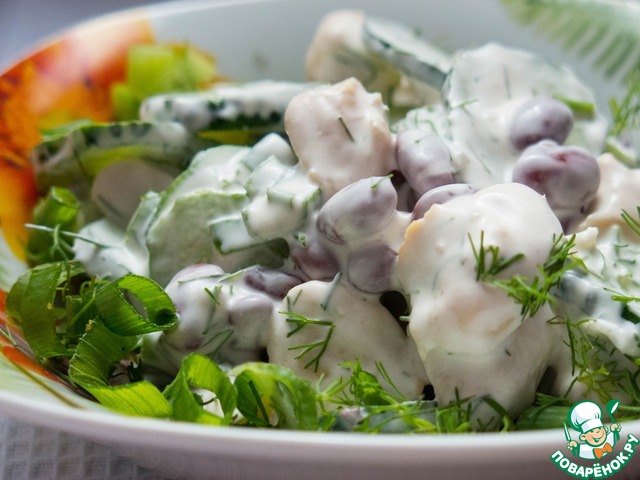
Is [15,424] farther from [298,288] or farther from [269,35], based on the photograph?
[269,35]

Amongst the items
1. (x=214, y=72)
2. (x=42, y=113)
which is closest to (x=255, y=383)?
(x=42, y=113)

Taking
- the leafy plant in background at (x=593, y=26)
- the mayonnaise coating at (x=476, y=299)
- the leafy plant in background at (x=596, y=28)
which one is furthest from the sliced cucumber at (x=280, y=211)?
the leafy plant in background at (x=593, y=26)

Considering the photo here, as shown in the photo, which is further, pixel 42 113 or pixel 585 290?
pixel 42 113

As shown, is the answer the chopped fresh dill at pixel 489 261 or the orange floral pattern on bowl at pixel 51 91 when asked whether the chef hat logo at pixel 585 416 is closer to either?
the chopped fresh dill at pixel 489 261

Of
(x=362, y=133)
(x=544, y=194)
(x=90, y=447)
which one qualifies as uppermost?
(x=362, y=133)

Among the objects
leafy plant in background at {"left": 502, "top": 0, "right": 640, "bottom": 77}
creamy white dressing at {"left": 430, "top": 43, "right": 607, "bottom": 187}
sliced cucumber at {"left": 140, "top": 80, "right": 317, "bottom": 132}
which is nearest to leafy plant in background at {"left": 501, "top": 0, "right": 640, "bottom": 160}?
leafy plant in background at {"left": 502, "top": 0, "right": 640, "bottom": 77}

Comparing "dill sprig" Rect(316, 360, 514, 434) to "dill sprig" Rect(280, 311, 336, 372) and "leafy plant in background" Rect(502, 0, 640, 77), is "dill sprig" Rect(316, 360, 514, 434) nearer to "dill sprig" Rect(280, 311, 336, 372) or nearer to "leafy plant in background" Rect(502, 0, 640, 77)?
"dill sprig" Rect(280, 311, 336, 372)
